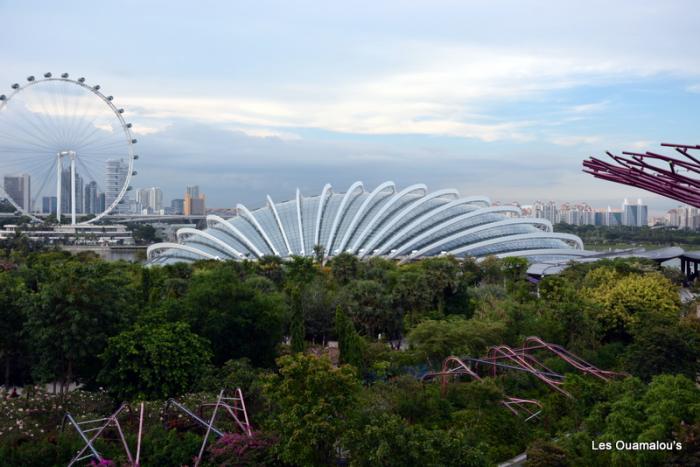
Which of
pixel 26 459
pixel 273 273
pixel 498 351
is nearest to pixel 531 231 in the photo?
pixel 273 273

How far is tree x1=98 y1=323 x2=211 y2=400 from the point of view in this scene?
2002cm

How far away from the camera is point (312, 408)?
14.9 meters

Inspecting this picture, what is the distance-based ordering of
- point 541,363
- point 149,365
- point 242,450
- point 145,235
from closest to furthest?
1. point 242,450
2. point 149,365
3. point 541,363
4. point 145,235

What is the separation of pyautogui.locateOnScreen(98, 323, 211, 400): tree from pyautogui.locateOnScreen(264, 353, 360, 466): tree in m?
5.20

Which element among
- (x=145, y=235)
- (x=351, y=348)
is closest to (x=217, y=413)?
(x=351, y=348)

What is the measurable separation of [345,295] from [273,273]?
11257mm

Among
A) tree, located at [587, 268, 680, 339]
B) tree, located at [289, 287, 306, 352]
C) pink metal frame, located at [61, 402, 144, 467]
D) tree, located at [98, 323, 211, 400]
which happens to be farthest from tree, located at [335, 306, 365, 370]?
tree, located at [587, 268, 680, 339]

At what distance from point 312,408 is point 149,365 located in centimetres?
752

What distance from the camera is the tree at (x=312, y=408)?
14.5 m

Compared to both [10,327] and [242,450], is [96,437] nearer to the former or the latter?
[242,450]

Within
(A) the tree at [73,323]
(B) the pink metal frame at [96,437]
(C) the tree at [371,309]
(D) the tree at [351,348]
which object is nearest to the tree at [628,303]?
(C) the tree at [371,309]

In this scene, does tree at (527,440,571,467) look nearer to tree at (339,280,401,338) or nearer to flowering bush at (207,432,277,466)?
flowering bush at (207,432,277,466)

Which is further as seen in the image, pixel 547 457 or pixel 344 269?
pixel 344 269

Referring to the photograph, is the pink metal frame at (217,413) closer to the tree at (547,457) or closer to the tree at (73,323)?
the tree at (73,323)
